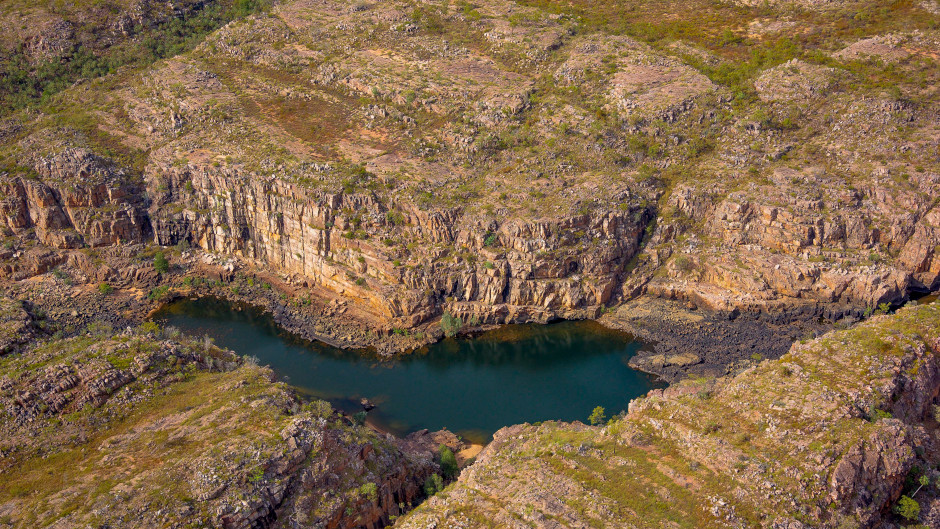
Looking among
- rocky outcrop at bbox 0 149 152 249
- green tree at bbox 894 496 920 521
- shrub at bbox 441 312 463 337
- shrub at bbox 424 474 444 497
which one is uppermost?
rocky outcrop at bbox 0 149 152 249

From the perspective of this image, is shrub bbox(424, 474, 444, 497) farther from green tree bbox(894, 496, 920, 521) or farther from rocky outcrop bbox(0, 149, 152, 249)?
rocky outcrop bbox(0, 149, 152, 249)

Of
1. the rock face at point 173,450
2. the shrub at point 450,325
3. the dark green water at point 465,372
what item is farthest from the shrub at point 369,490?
the shrub at point 450,325

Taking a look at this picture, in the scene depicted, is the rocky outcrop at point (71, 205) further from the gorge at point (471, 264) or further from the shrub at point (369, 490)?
the shrub at point (369, 490)

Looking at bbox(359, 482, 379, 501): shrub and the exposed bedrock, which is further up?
the exposed bedrock

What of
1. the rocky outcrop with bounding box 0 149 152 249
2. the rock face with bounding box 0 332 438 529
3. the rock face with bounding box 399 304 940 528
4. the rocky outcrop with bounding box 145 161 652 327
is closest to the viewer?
the rock face with bounding box 0 332 438 529

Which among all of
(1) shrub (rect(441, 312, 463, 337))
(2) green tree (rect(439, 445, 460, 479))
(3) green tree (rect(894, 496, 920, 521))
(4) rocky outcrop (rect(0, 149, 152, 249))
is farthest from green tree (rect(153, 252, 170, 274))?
(3) green tree (rect(894, 496, 920, 521))

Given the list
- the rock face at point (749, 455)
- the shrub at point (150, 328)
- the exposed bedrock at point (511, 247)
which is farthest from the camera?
the exposed bedrock at point (511, 247)

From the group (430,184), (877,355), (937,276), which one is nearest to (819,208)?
(937,276)

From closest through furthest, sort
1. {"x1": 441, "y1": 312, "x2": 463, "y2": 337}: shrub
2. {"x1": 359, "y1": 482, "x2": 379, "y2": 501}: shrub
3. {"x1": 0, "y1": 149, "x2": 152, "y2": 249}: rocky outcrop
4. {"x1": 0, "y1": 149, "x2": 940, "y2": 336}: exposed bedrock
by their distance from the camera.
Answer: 1. {"x1": 359, "y1": 482, "x2": 379, "y2": 501}: shrub
2. {"x1": 0, "y1": 149, "x2": 940, "y2": 336}: exposed bedrock
3. {"x1": 441, "y1": 312, "x2": 463, "y2": 337}: shrub
4. {"x1": 0, "y1": 149, "x2": 152, "y2": 249}: rocky outcrop
